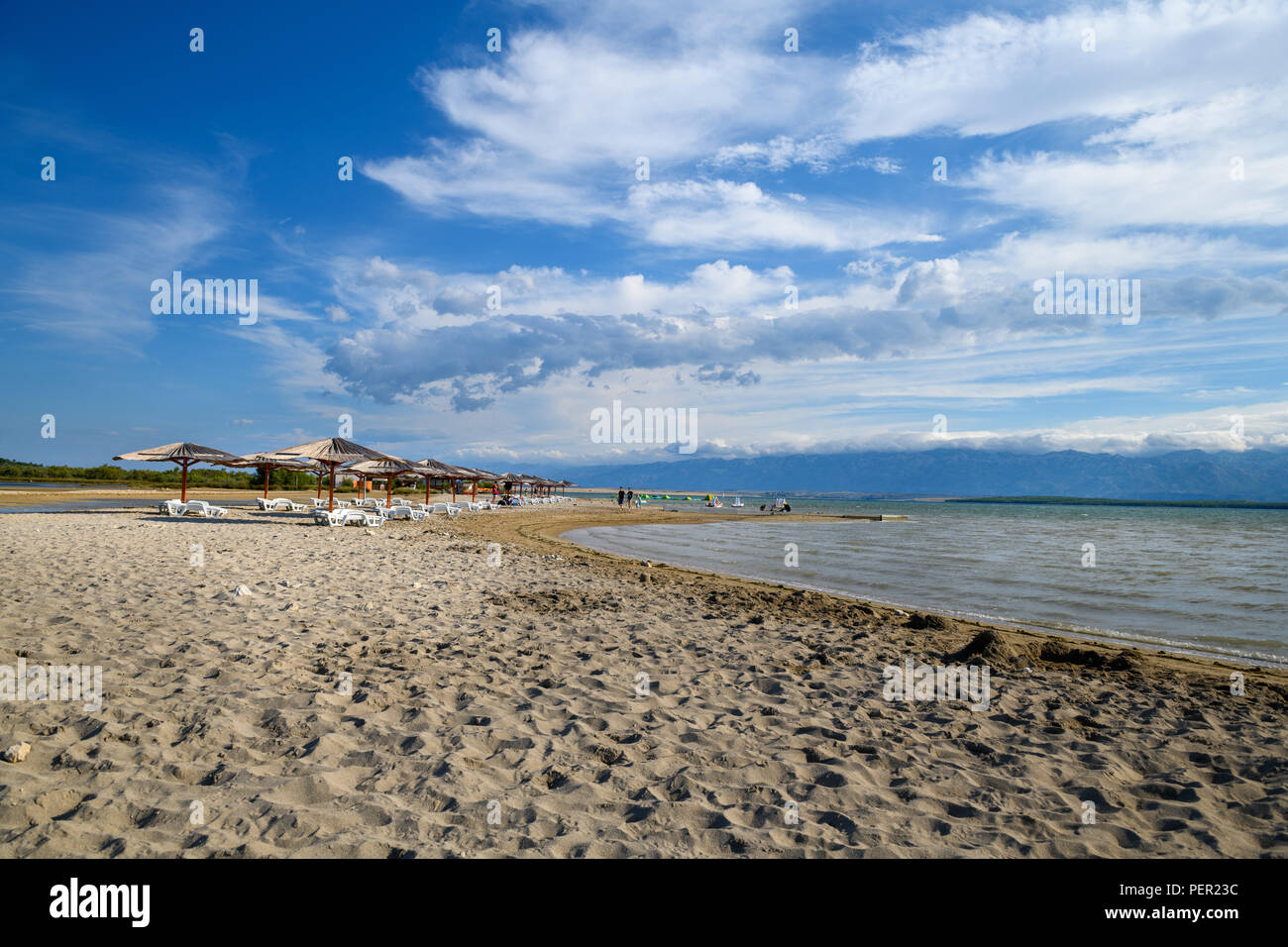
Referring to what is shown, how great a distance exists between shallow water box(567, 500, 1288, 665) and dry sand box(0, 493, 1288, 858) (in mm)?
2971

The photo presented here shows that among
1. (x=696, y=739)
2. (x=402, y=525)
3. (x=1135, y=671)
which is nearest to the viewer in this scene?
(x=696, y=739)

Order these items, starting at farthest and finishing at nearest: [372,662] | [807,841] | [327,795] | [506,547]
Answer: [506,547] < [372,662] < [327,795] < [807,841]

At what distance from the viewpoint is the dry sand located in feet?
10.8

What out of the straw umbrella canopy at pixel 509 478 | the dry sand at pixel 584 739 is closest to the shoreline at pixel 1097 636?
the dry sand at pixel 584 739

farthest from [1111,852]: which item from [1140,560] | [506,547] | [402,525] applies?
[402,525]

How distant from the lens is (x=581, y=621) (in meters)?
8.41

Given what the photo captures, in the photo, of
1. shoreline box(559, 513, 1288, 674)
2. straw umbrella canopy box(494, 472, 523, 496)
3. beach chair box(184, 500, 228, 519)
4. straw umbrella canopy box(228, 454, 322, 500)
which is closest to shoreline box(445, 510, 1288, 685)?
shoreline box(559, 513, 1288, 674)

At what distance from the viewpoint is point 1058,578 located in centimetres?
1574

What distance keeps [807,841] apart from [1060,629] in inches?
357

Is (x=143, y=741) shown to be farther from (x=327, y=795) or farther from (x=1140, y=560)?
(x=1140, y=560)

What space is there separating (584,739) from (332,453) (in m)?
22.0

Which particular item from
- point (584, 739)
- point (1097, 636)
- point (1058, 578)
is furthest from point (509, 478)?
point (584, 739)

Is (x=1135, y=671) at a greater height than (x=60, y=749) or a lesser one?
lesser

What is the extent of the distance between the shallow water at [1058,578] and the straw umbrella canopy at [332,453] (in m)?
8.99
